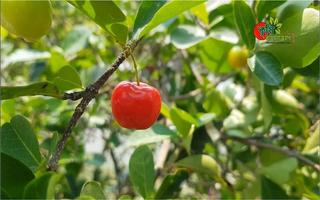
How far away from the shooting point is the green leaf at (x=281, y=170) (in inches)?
58.3

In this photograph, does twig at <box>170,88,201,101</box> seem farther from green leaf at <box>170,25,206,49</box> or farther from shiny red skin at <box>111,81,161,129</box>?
shiny red skin at <box>111,81,161,129</box>

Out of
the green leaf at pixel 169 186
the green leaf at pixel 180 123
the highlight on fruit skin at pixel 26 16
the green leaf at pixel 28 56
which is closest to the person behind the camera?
the highlight on fruit skin at pixel 26 16

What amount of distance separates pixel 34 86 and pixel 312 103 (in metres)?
1.99

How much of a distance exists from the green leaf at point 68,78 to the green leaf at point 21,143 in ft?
0.38

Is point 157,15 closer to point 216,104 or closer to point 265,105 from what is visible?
point 265,105

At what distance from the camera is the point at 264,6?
1.09 metres

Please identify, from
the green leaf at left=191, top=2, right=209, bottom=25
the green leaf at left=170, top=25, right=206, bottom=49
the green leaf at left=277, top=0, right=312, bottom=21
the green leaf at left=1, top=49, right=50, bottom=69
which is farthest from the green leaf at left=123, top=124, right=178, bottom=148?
the green leaf at left=1, top=49, right=50, bottom=69

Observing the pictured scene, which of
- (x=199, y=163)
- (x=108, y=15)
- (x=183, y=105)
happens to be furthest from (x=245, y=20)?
(x=183, y=105)

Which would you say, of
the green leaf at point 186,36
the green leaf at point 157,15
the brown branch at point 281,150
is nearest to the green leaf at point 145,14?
the green leaf at point 157,15

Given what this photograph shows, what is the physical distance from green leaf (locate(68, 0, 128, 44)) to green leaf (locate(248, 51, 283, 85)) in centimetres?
31

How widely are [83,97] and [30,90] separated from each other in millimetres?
91

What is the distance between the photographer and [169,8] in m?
0.87

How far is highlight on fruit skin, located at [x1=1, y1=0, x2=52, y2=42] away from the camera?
29.0 inches

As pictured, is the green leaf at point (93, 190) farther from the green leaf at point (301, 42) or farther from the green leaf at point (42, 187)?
the green leaf at point (301, 42)
